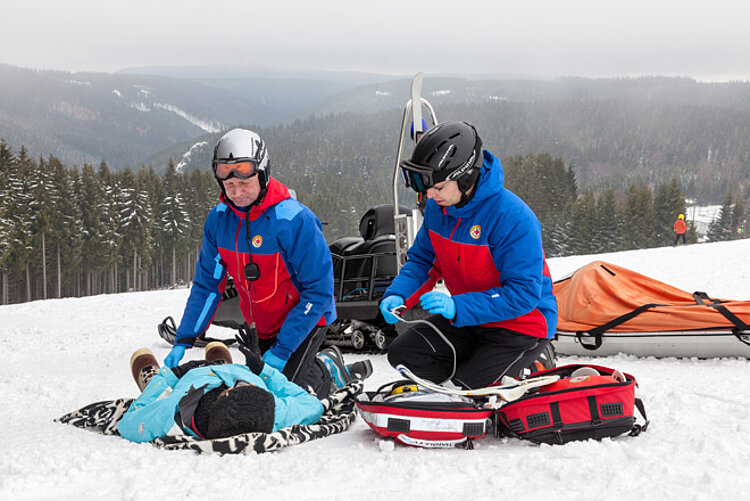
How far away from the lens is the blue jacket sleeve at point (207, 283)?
3584mm

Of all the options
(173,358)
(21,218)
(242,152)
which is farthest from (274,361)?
(21,218)

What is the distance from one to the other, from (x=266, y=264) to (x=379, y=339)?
3048mm

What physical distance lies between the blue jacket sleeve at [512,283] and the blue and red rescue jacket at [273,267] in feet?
2.90

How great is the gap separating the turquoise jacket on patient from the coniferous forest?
3155 centimetres

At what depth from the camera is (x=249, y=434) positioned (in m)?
2.61

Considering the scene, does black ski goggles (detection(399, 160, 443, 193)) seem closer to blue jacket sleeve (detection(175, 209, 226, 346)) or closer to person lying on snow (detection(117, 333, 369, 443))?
person lying on snow (detection(117, 333, 369, 443))

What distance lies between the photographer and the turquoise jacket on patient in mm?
2701

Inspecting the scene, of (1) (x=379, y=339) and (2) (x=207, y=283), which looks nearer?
(2) (x=207, y=283)

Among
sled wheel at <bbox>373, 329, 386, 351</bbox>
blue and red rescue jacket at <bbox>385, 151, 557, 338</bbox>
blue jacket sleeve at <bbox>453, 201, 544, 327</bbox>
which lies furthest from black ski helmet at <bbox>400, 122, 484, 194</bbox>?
sled wheel at <bbox>373, 329, 386, 351</bbox>

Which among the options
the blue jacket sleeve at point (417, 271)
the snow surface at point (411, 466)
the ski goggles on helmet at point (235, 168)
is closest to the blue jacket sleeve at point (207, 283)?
the ski goggles on helmet at point (235, 168)

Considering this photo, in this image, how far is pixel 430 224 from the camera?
3.38 m

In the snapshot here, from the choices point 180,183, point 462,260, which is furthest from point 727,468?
point 180,183

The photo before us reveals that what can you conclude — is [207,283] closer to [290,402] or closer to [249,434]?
[290,402]

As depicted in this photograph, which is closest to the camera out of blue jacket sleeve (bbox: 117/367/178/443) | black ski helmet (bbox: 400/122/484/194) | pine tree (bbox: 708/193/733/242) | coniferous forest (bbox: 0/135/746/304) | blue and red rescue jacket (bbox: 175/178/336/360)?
blue jacket sleeve (bbox: 117/367/178/443)
